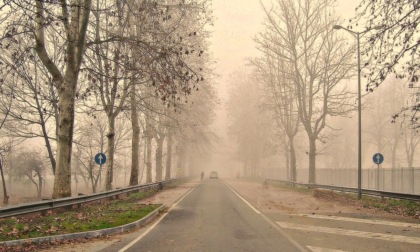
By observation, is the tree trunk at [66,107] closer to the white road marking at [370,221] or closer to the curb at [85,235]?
the curb at [85,235]

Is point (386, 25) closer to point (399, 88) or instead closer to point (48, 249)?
point (48, 249)

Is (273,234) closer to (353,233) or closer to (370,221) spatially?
(353,233)

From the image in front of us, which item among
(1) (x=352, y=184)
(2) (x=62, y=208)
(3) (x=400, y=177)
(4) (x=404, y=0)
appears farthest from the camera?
(1) (x=352, y=184)

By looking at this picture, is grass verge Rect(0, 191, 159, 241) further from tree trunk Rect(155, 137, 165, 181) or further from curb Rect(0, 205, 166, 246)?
tree trunk Rect(155, 137, 165, 181)

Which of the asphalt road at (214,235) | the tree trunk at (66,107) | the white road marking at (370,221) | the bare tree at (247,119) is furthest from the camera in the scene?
the bare tree at (247,119)

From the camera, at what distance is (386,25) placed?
1108cm

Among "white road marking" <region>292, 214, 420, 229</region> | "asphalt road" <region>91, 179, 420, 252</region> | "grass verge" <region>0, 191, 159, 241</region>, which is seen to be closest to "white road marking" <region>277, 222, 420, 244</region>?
"asphalt road" <region>91, 179, 420, 252</region>

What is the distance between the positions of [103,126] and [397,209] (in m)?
34.2

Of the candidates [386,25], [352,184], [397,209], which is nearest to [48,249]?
[386,25]

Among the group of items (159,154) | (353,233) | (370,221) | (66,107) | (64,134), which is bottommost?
(370,221)

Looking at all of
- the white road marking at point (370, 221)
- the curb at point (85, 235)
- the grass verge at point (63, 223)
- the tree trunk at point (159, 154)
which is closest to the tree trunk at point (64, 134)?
the grass verge at point (63, 223)

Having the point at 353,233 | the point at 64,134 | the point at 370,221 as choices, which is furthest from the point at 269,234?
the point at 64,134

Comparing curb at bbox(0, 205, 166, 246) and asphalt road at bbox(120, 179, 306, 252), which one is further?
curb at bbox(0, 205, 166, 246)

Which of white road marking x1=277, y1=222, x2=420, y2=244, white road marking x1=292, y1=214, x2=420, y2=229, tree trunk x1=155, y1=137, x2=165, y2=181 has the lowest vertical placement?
white road marking x1=292, y1=214, x2=420, y2=229
